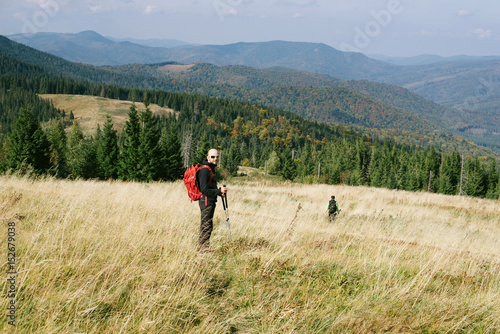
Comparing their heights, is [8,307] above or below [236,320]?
above

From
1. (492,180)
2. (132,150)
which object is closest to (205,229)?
(132,150)

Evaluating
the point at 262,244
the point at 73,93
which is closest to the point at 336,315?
the point at 262,244

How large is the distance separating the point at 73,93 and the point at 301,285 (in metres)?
229

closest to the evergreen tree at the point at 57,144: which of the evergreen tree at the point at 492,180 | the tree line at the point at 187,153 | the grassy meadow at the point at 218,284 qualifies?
the tree line at the point at 187,153

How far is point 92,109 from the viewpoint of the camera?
15650 centimetres

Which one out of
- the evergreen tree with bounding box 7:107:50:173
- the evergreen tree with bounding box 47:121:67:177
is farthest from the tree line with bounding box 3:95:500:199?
the evergreen tree with bounding box 47:121:67:177

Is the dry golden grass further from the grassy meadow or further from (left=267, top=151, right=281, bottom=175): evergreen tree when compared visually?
the grassy meadow

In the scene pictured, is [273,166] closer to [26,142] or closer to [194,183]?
[26,142]

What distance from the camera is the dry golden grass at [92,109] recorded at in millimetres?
141125

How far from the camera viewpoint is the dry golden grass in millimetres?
141125

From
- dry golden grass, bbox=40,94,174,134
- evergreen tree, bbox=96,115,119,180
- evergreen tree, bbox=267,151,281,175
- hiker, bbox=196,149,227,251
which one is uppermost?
dry golden grass, bbox=40,94,174,134

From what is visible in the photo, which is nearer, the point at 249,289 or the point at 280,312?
the point at 280,312

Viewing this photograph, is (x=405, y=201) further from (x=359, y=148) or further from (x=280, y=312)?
(x=359, y=148)

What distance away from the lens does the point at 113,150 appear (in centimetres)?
4881
